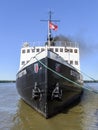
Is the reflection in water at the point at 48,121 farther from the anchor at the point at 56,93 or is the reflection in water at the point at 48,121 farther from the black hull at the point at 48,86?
the anchor at the point at 56,93

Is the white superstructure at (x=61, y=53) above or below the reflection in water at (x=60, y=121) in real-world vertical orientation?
above

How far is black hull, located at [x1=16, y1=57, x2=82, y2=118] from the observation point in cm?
1573

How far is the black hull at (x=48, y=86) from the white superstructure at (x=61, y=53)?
397 centimetres

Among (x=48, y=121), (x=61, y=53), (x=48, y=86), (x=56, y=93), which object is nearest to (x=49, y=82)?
(x=48, y=86)

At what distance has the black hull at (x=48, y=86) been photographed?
15727 millimetres

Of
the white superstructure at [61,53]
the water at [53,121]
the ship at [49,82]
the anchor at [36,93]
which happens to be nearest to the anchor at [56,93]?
the ship at [49,82]

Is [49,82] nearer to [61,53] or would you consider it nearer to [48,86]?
[48,86]

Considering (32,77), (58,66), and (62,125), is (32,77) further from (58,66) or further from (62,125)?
(62,125)

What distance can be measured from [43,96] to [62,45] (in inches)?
360

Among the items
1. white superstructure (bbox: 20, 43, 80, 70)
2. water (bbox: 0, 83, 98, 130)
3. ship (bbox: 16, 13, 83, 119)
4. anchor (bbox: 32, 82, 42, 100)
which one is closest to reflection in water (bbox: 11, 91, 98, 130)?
water (bbox: 0, 83, 98, 130)

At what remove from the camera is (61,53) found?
2206 cm

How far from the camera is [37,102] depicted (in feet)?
55.0

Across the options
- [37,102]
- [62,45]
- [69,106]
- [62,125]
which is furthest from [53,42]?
[62,125]

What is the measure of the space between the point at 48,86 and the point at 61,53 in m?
6.74
